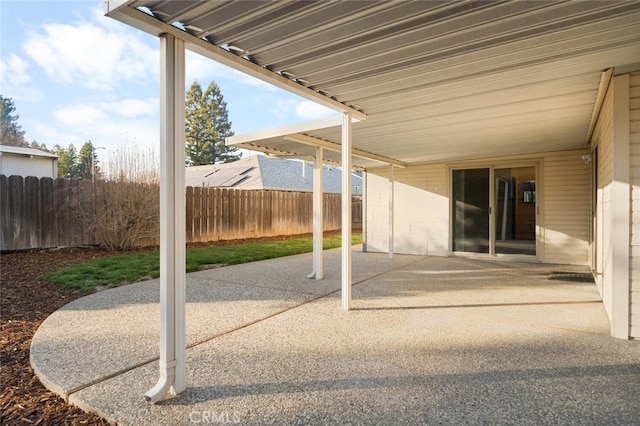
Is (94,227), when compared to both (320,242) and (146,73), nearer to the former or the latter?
(320,242)

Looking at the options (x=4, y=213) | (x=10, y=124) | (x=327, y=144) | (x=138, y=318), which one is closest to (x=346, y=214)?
(x=327, y=144)

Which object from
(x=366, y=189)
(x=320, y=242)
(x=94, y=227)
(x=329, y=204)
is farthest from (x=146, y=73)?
(x=320, y=242)

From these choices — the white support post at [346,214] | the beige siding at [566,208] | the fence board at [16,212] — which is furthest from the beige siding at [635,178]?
the fence board at [16,212]

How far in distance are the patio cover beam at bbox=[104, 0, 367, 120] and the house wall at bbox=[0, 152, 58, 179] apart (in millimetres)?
14746

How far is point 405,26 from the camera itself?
91.8 inches

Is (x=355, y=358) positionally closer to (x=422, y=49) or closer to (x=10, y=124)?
(x=422, y=49)

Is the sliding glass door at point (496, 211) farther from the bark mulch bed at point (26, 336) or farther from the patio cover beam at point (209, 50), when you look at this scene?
the bark mulch bed at point (26, 336)

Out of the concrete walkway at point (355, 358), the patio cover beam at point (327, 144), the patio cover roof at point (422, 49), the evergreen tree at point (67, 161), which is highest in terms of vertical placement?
the evergreen tree at point (67, 161)

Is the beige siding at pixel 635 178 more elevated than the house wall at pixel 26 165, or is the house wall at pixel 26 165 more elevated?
the house wall at pixel 26 165

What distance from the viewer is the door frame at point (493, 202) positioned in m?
7.51

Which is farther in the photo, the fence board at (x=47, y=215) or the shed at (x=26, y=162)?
the shed at (x=26, y=162)

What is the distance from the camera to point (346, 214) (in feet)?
13.6

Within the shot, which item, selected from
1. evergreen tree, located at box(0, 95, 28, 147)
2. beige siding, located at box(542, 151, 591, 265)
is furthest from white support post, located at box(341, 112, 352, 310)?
evergreen tree, located at box(0, 95, 28, 147)

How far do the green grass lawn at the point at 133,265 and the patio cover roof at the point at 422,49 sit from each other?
427 cm
